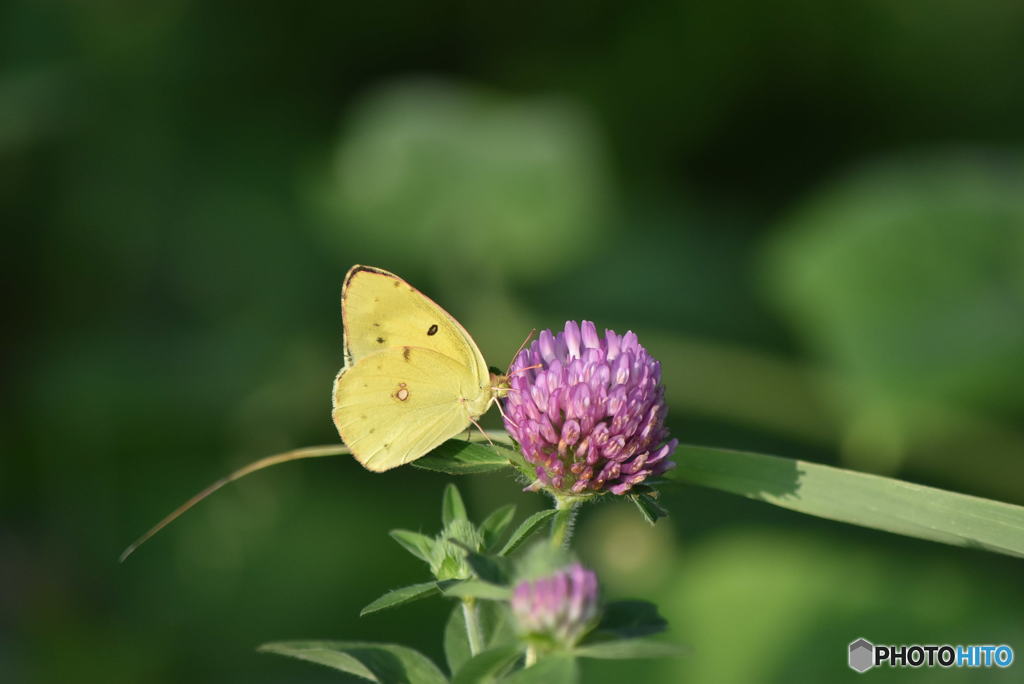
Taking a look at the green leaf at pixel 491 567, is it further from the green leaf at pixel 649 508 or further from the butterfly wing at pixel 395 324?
the butterfly wing at pixel 395 324

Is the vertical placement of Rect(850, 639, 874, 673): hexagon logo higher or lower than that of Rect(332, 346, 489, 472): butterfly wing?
lower

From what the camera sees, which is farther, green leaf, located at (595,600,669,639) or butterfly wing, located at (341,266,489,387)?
butterfly wing, located at (341,266,489,387)

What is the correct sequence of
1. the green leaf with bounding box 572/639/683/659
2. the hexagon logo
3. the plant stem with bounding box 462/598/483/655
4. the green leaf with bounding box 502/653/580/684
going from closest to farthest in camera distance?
the green leaf with bounding box 572/639/683/659
the green leaf with bounding box 502/653/580/684
the plant stem with bounding box 462/598/483/655
the hexagon logo

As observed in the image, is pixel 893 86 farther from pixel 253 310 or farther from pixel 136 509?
pixel 136 509

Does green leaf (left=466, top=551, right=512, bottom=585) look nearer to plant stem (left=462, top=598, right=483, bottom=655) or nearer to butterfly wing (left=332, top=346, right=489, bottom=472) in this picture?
plant stem (left=462, top=598, right=483, bottom=655)

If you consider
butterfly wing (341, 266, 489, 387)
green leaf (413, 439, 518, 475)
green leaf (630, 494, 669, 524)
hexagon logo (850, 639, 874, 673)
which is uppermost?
butterfly wing (341, 266, 489, 387)

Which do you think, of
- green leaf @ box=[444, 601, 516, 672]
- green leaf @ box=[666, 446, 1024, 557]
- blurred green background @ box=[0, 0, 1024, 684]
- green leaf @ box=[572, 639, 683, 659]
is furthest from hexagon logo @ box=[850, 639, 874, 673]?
green leaf @ box=[572, 639, 683, 659]

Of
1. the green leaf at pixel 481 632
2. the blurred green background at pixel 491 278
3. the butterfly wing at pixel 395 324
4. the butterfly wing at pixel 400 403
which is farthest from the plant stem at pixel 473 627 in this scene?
the blurred green background at pixel 491 278
